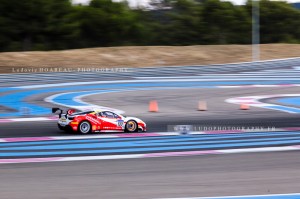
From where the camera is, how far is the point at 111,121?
1658cm

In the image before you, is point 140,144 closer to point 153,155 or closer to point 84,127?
point 153,155

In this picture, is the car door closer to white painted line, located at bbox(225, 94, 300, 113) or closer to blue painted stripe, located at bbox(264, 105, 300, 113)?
white painted line, located at bbox(225, 94, 300, 113)

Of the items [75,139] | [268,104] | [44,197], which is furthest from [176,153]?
[268,104]

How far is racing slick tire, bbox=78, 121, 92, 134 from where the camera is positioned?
53.2ft

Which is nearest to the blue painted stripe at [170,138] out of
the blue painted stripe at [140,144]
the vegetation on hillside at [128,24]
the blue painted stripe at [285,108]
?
the blue painted stripe at [140,144]

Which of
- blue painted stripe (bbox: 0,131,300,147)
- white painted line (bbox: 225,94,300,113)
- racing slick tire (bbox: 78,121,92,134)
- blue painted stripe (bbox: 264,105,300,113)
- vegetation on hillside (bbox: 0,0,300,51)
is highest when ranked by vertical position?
vegetation on hillside (bbox: 0,0,300,51)

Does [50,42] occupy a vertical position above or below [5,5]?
below

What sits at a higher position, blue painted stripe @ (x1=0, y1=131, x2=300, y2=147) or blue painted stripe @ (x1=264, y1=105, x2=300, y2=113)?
blue painted stripe @ (x1=0, y1=131, x2=300, y2=147)

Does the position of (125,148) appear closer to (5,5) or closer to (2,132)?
(2,132)

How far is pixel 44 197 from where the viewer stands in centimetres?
846

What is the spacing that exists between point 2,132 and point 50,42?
32376mm

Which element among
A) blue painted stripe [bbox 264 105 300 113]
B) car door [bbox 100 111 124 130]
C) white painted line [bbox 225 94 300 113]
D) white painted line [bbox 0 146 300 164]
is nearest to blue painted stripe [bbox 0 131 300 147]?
car door [bbox 100 111 124 130]

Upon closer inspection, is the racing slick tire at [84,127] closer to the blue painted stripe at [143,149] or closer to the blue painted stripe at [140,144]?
the blue painted stripe at [140,144]

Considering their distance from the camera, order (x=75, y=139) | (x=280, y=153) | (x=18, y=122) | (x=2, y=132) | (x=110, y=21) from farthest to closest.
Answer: (x=110, y=21) < (x=18, y=122) < (x=2, y=132) < (x=75, y=139) < (x=280, y=153)
